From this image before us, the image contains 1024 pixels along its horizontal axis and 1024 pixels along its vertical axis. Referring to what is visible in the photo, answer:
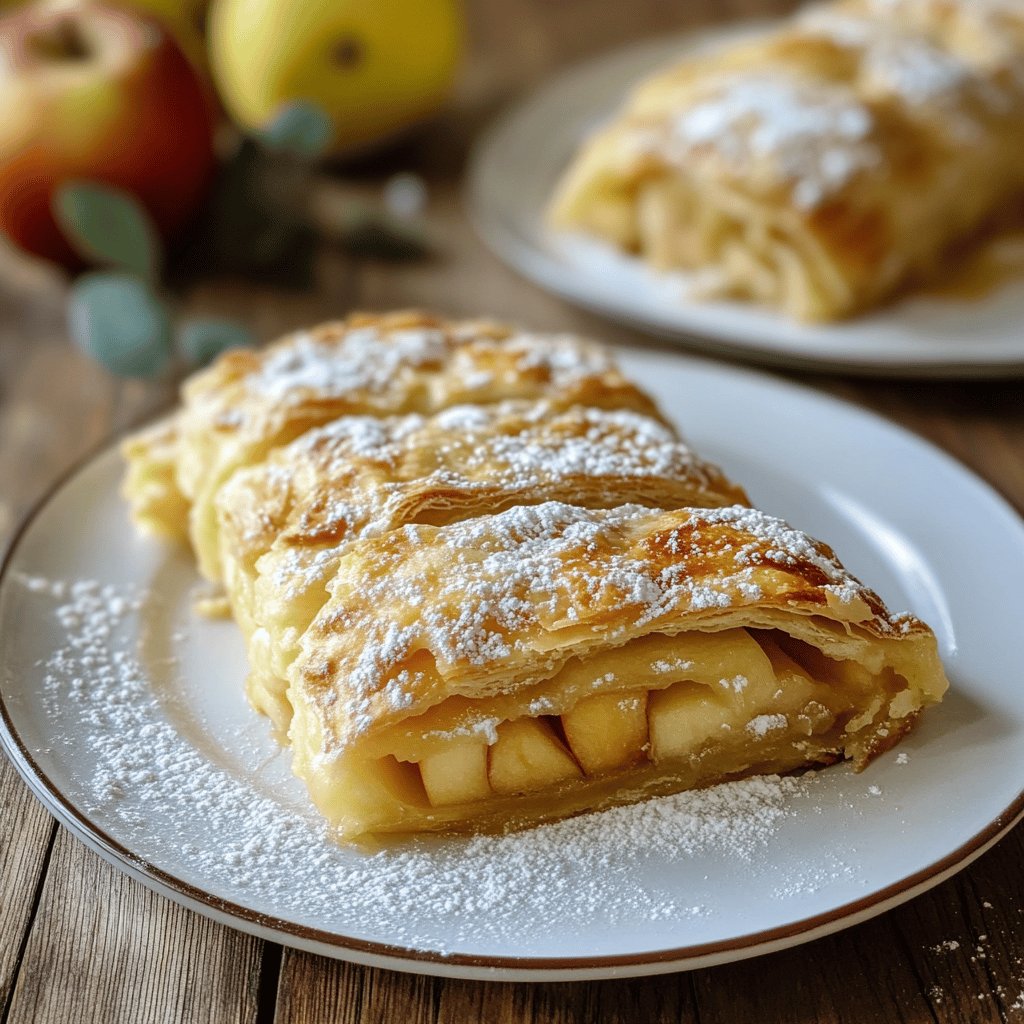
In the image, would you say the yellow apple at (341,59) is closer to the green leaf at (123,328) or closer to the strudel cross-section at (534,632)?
the green leaf at (123,328)

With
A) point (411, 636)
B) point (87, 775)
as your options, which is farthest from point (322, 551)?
point (87, 775)

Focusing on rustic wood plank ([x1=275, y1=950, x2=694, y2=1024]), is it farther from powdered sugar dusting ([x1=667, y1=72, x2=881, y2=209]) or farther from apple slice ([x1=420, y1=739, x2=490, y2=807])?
powdered sugar dusting ([x1=667, y1=72, x2=881, y2=209])

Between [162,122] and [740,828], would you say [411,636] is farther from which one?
[162,122]

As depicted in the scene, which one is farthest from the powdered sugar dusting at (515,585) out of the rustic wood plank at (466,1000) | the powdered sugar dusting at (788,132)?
the powdered sugar dusting at (788,132)

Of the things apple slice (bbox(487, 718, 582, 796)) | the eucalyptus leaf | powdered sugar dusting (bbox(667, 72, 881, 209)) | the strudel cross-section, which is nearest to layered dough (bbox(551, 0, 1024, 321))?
powdered sugar dusting (bbox(667, 72, 881, 209))

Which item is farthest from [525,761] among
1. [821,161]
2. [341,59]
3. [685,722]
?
[341,59]

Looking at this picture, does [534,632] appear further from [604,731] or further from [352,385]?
[352,385]
